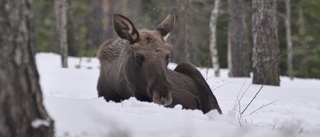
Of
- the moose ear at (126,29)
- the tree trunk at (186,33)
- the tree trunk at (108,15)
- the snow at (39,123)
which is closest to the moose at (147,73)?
the moose ear at (126,29)

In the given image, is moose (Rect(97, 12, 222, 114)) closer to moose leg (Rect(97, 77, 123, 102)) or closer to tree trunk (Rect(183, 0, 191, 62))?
moose leg (Rect(97, 77, 123, 102))

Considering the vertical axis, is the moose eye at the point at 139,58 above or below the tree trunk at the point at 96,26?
above

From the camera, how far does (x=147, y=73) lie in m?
6.23

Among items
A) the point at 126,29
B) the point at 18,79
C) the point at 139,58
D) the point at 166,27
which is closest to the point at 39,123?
the point at 18,79

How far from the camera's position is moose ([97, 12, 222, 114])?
6.14 metres

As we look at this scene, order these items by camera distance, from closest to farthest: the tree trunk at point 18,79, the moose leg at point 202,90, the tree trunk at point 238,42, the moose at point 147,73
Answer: the tree trunk at point 18,79, the moose at point 147,73, the moose leg at point 202,90, the tree trunk at point 238,42

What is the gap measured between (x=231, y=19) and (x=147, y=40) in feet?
34.6

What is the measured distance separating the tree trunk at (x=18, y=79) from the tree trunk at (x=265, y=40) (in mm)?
8611

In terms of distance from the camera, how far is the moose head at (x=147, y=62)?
5.95 m

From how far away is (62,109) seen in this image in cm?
442

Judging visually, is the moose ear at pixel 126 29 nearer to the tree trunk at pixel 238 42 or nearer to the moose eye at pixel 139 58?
the moose eye at pixel 139 58

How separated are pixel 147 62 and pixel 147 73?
0.47 feet

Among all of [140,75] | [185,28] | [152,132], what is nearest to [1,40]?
[152,132]

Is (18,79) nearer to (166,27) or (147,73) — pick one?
(147,73)
